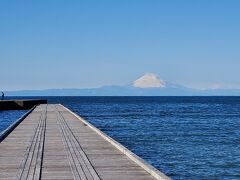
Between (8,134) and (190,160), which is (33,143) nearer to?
(8,134)

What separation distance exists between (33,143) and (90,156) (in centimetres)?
554

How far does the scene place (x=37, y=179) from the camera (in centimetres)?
1384

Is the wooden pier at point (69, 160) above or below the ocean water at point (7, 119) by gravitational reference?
above

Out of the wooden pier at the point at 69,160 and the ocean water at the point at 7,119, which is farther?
the ocean water at the point at 7,119

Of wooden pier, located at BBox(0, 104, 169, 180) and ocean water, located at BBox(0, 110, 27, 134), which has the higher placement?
wooden pier, located at BBox(0, 104, 169, 180)

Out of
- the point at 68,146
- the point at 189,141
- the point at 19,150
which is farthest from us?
the point at 189,141

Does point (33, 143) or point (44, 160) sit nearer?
point (44, 160)

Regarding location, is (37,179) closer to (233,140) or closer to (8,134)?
(8,134)

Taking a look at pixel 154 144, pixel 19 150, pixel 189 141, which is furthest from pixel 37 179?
pixel 189 141

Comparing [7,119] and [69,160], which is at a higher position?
[69,160]

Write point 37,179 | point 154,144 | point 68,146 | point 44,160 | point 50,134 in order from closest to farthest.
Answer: point 37,179 < point 44,160 < point 68,146 < point 50,134 < point 154,144

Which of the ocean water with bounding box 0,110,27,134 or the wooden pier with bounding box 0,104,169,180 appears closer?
the wooden pier with bounding box 0,104,169,180

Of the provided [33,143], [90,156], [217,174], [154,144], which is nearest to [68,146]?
[33,143]

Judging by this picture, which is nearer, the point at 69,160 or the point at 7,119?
the point at 69,160
